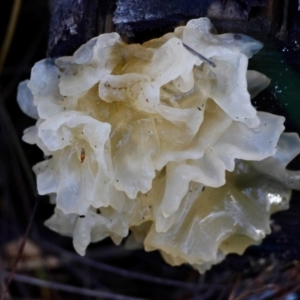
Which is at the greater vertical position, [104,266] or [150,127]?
[150,127]

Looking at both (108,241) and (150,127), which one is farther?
(108,241)

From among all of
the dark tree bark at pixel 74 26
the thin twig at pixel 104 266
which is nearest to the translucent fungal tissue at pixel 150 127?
the dark tree bark at pixel 74 26

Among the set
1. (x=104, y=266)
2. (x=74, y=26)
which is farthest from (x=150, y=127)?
(x=104, y=266)

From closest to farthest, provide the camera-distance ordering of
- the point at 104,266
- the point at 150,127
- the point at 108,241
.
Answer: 1. the point at 150,127
2. the point at 104,266
3. the point at 108,241

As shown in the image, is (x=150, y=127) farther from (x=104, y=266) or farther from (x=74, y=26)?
(x=104, y=266)

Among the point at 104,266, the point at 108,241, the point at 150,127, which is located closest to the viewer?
the point at 150,127

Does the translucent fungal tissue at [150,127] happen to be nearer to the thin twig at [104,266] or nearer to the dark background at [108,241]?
the dark background at [108,241]
